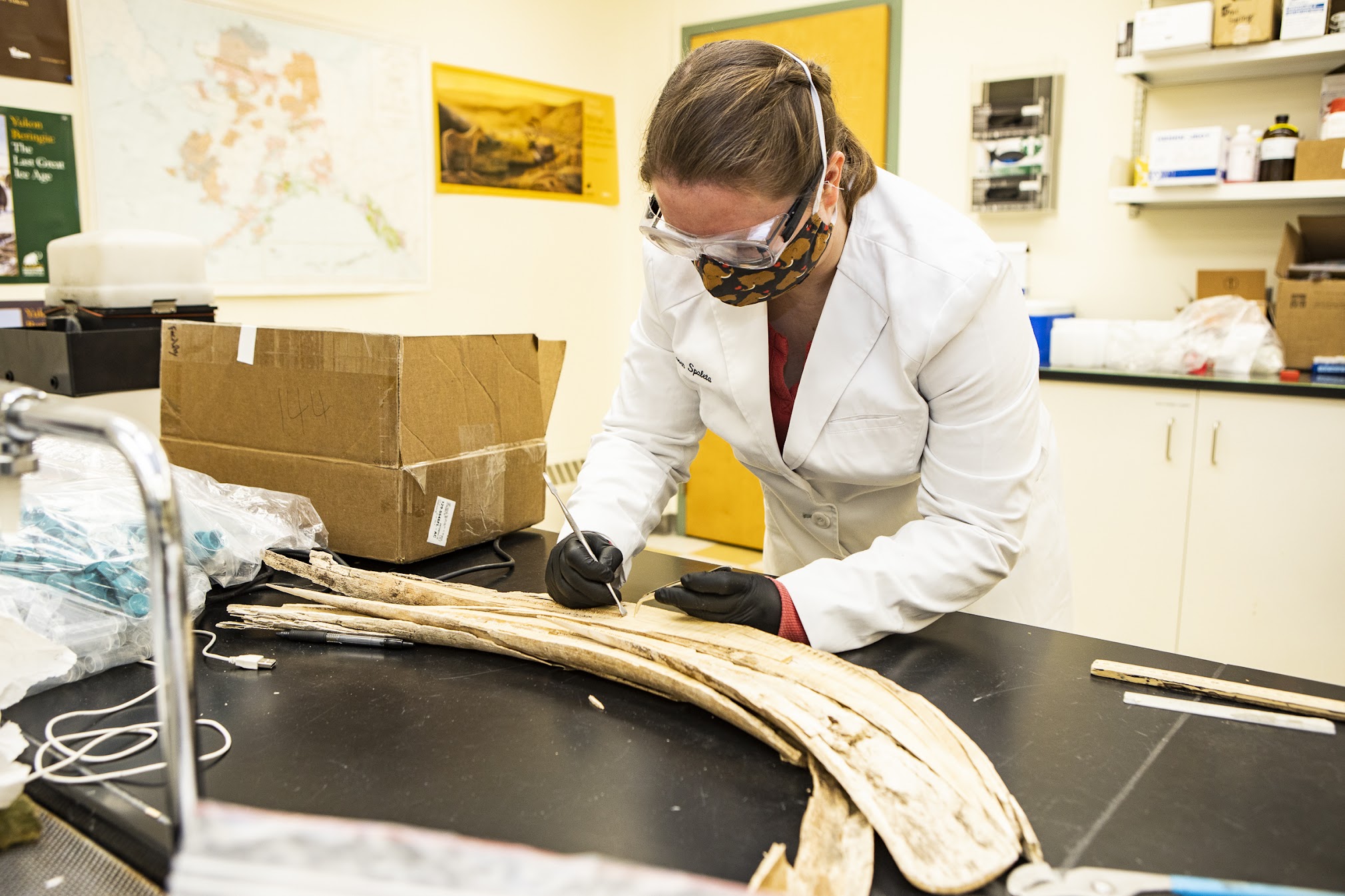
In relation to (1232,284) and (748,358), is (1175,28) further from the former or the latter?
(748,358)

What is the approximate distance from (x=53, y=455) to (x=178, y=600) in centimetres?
102

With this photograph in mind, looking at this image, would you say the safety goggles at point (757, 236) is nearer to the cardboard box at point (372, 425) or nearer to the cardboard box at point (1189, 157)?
the cardboard box at point (372, 425)

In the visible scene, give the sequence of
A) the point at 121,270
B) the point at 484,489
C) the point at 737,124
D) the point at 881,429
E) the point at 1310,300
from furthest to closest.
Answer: the point at 1310,300, the point at 121,270, the point at 484,489, the point at 881,429, the point at 737,124

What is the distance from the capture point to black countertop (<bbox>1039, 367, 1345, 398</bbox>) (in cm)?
268

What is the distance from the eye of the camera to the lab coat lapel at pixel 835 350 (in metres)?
1.44

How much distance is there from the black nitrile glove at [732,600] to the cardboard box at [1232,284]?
8.82ft

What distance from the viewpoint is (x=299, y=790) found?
0.90 meters

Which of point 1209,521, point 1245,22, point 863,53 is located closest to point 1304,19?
point 1245,22

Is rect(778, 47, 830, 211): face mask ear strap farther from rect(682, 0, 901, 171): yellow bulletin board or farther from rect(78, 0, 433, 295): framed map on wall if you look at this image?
rect(682, 0, 901, 171): yellow bulletin board

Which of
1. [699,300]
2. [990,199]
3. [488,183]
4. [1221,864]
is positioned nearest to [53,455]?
[699,300]

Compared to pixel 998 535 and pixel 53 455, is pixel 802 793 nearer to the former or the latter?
pixel 998 535

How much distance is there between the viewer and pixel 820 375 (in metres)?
1.47

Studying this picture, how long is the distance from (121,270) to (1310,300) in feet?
10.6

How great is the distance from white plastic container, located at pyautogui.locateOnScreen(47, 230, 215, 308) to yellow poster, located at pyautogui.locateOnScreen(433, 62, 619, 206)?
1744mm
